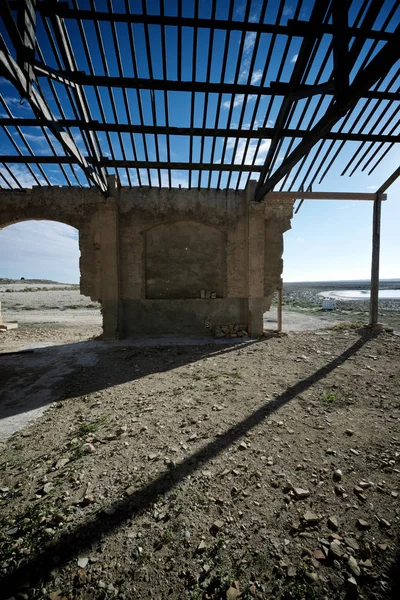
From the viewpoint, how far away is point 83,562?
1612mm

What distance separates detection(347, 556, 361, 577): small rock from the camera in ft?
5.11

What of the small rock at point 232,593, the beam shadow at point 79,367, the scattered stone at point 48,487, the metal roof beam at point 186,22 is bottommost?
the beam shadow at point 79,367

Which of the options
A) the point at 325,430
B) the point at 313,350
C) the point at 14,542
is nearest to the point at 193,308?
the point at 313,350

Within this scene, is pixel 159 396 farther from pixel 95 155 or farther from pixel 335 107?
pixel 95 155

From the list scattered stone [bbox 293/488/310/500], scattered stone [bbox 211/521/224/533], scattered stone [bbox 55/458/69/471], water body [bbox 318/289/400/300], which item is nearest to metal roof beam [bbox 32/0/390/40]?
scattered stone [bbox 293/488/310/500]

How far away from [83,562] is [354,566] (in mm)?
1700

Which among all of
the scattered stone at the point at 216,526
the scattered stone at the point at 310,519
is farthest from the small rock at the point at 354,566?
the scattered stone at the point at 216,526

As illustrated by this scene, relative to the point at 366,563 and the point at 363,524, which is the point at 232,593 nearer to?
the point at 366,563

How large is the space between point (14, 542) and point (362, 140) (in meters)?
9.75

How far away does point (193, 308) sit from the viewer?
8945mm

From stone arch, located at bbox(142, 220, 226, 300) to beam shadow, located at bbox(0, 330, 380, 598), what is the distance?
5933 millimetres

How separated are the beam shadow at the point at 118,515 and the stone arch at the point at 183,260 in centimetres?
593

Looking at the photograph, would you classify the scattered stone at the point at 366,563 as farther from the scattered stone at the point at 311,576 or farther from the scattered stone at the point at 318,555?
the scattered stone at the point at 311,576

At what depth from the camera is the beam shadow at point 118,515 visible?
155cm
